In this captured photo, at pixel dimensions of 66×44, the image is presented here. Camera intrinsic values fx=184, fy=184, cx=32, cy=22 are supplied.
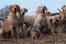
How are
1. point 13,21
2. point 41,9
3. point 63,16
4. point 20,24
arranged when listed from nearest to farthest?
point 41,9
point 13,21
point 20,24
point 63,16

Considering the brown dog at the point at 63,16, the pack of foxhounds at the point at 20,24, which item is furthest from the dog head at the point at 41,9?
the brown dog at the point at 63,16

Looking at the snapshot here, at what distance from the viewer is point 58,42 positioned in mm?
3150

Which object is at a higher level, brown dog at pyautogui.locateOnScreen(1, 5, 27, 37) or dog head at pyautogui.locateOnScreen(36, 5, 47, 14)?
dog head at pyautogui.locateOnScreen(36, 5, 47, 14)

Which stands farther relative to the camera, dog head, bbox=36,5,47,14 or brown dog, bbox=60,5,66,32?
brown dog, bbox=60,5,66,32

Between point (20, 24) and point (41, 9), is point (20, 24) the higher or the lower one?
the lower one

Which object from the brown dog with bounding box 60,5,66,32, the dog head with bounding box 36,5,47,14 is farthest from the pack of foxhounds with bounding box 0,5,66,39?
the brown dog with bounding box 60,5,66,32

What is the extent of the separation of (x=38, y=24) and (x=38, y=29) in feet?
1.91

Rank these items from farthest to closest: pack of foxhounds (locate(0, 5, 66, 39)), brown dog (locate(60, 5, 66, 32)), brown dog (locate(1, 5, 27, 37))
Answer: brown dog (locate(60, 5, 66, 32)), brown dog (locate(1, 5, 27, 37)), pack of foxhounds (locate(0, 5, 66, 39))

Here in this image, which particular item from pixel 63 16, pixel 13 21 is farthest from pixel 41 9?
pixel 63 16

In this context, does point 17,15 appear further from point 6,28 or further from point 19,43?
point 19,43

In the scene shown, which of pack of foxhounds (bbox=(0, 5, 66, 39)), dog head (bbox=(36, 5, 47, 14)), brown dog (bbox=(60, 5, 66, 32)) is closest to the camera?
pack of foxhounds (bbox=(0, 5, 66, 39))

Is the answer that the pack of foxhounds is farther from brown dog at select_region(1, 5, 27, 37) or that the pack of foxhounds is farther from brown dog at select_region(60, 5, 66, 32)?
brown dog at select_region(60, 5, 66, 32)

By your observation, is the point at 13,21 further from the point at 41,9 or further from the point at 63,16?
the point at 63,16

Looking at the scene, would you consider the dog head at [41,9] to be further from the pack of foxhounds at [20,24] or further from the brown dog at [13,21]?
the brown dog at [13,21]
